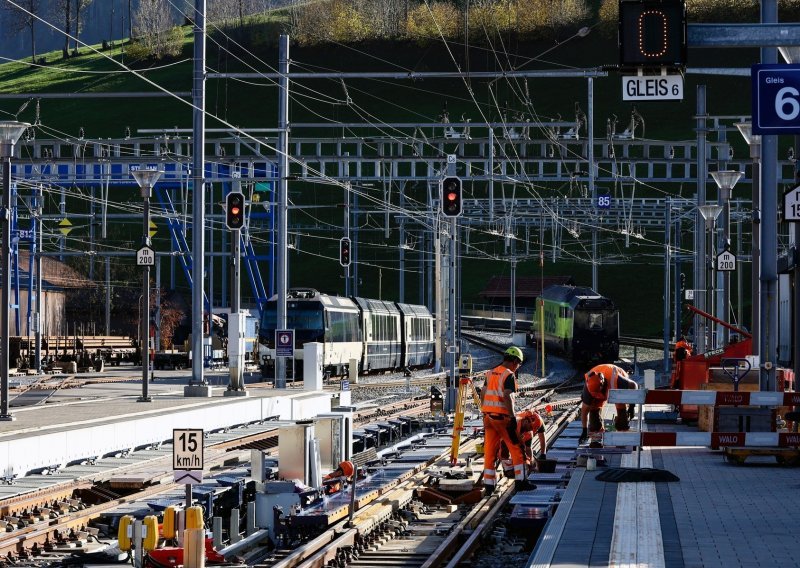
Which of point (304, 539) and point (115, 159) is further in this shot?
point (115, 159)

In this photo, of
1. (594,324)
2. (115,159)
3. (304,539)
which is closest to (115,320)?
(594,324)

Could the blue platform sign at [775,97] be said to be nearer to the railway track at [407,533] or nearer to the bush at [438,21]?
the railway track at [407,533]

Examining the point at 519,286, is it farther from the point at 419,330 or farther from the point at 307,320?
the point at 307,320

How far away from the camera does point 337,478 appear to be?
19.2 m

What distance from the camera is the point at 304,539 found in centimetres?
1516

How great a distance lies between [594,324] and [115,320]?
30789 mm

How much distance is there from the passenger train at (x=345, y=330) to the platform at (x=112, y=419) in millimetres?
14211

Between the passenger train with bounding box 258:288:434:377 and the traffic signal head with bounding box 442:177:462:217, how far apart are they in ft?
63.8

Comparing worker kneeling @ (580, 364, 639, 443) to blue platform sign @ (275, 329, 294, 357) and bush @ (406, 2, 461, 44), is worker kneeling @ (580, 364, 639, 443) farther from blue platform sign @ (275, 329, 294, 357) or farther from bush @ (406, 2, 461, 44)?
bush @ (406, 2, 461, 44)

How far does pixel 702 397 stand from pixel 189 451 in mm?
7961

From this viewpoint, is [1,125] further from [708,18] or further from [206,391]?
[708,18]

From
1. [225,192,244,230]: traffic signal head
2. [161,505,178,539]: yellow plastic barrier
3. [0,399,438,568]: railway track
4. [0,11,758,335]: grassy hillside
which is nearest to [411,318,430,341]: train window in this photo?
[225,192,244,230]: traffic signal head

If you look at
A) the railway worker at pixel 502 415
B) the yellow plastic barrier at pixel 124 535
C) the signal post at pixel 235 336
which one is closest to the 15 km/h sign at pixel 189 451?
the yellow plastic barrier at pixel 124 535

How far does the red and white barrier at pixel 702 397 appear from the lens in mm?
18141
